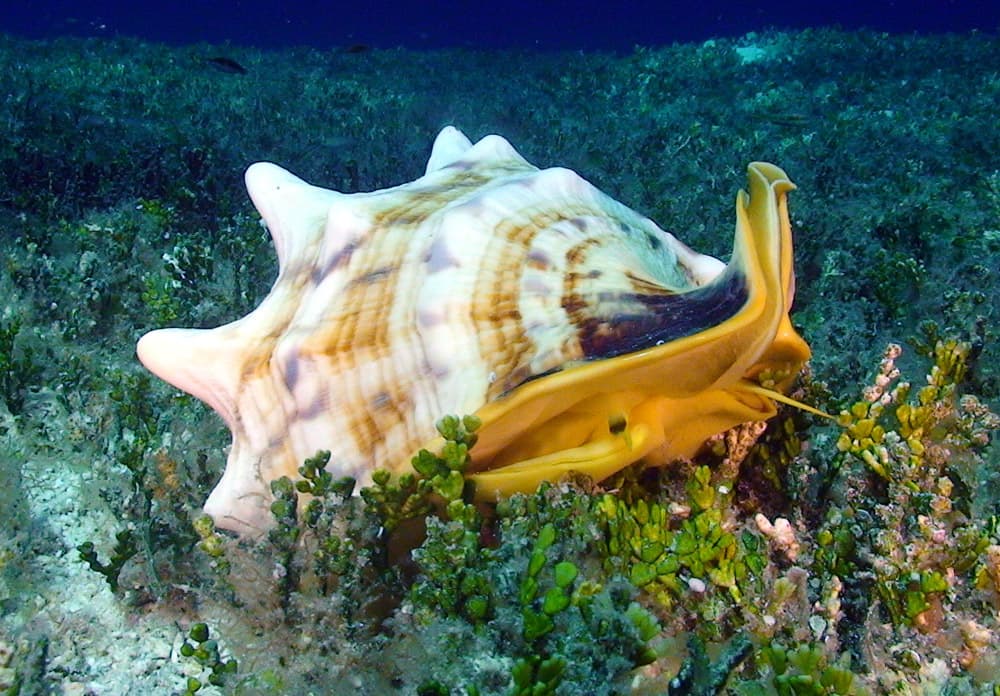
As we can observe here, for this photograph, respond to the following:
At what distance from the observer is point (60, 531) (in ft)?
9.69

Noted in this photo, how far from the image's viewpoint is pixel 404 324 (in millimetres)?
2494

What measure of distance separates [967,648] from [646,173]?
6900 mm

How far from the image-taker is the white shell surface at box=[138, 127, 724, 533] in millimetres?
2420

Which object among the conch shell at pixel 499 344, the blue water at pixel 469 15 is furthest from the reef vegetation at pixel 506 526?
the blue water at pixel 469 15

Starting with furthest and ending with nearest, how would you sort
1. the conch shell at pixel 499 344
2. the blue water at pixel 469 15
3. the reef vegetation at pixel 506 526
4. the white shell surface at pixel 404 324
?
the blue water at pixel 469 15
the white shell surface at pixel 404 324
the conch shell at pixel 499 344
the reef vegetation at pixel 506 526

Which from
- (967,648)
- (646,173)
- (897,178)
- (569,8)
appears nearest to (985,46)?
(897,178)

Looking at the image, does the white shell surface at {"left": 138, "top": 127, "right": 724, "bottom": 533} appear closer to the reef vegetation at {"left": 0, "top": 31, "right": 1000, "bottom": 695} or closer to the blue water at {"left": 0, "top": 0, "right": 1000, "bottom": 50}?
the reef vegetation at {"left": 0, "top": 31, "right": 1000, "bottom": 695}

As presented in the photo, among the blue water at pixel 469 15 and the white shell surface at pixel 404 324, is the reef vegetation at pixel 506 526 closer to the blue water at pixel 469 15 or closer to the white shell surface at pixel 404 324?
the white shell surface at pixel 404 324

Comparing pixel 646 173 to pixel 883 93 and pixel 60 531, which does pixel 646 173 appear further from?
pixel 883 93

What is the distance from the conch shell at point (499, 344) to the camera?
7.06ft

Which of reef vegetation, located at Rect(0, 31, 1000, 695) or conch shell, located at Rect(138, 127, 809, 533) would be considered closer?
reef vegetation, located at Rect(0, 31, 1000, 695)

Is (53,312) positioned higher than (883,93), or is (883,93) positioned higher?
(883,93)

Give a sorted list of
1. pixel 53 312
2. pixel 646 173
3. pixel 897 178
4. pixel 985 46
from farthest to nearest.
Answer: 1. pixel 985 46
2. pixel 646 173
3. pixel 897 178
4. pixel 53 312

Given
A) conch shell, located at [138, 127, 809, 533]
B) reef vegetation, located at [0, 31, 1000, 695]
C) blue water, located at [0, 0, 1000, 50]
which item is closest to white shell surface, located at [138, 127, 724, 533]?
conch shell, located at [138, 127, 809, 533]
